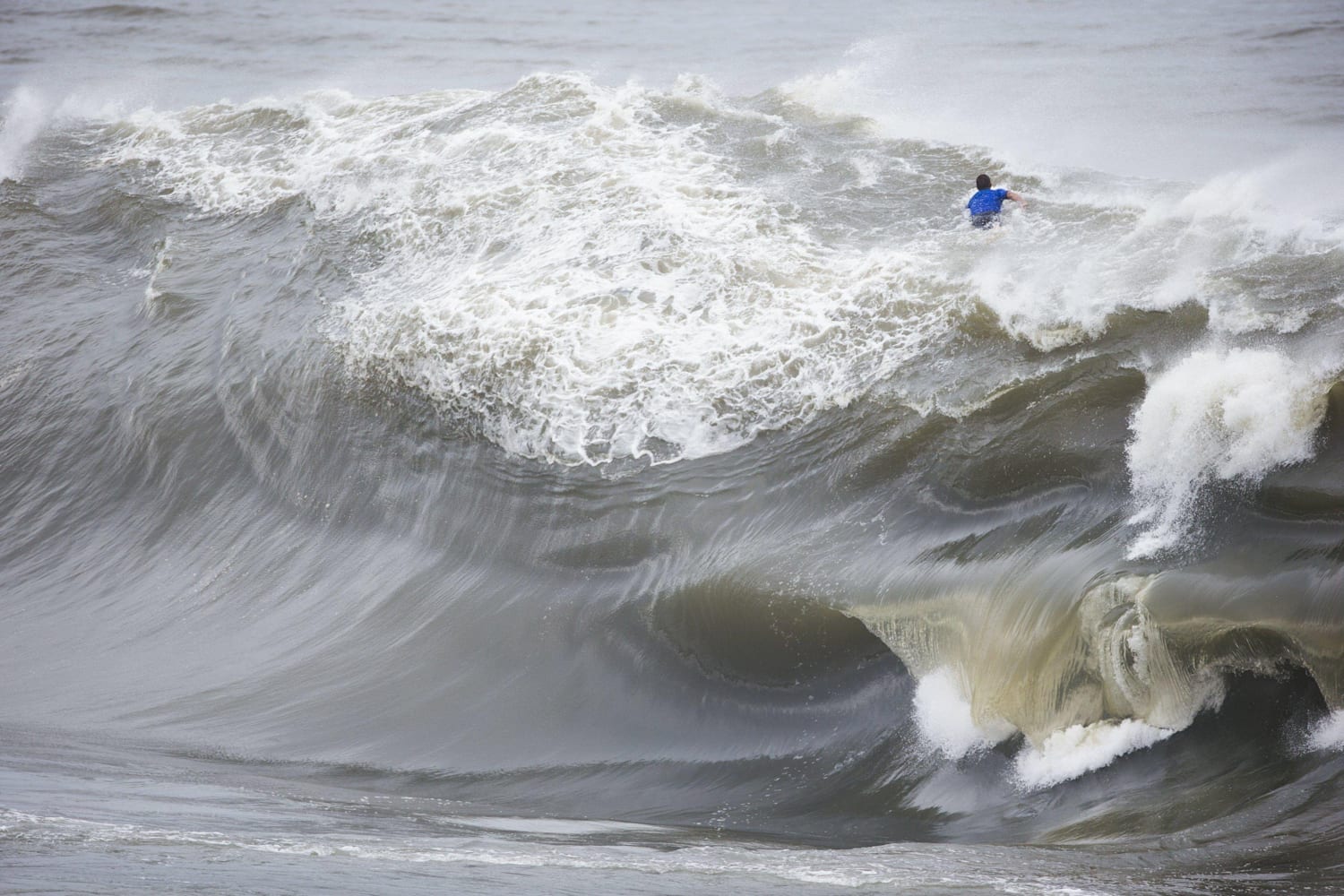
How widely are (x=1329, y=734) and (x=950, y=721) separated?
5.14 feet

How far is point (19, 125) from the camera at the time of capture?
16.9 meters

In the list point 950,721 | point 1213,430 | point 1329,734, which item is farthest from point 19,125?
point 1329,734

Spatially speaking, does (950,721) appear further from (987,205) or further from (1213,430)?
(987,205)

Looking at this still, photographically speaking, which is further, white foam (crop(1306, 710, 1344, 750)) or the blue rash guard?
the blue rash guard

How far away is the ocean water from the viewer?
4648 mm

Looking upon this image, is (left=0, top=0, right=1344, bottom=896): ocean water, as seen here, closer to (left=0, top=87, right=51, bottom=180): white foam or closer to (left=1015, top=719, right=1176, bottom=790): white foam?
(left=1015, top=719, right=1176, bottom=790): white foam

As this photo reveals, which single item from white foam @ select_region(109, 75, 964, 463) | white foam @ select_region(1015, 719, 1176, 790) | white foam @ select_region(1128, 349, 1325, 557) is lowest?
white foam @ select_region(1015, 719, 1176, 790)

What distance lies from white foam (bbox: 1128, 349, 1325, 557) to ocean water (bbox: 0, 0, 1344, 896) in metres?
0.02

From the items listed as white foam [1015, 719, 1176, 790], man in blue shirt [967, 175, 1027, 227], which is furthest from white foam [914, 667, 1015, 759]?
man in blue shirt [967, 175, 1027, 227]

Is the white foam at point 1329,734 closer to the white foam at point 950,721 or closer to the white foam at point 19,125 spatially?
the white foam at point 950,721

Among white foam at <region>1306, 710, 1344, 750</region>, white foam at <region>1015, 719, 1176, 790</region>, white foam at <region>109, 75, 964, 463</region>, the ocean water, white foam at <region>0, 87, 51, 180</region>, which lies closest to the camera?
white foam at <region>1306, 710, 1344, 750</region>

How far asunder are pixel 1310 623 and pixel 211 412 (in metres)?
7.94

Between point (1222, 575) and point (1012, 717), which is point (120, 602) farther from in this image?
point (1222, 575)

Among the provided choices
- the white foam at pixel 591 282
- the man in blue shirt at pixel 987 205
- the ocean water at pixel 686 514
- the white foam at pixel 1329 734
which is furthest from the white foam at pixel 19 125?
the white foam at pixel 1329 734
